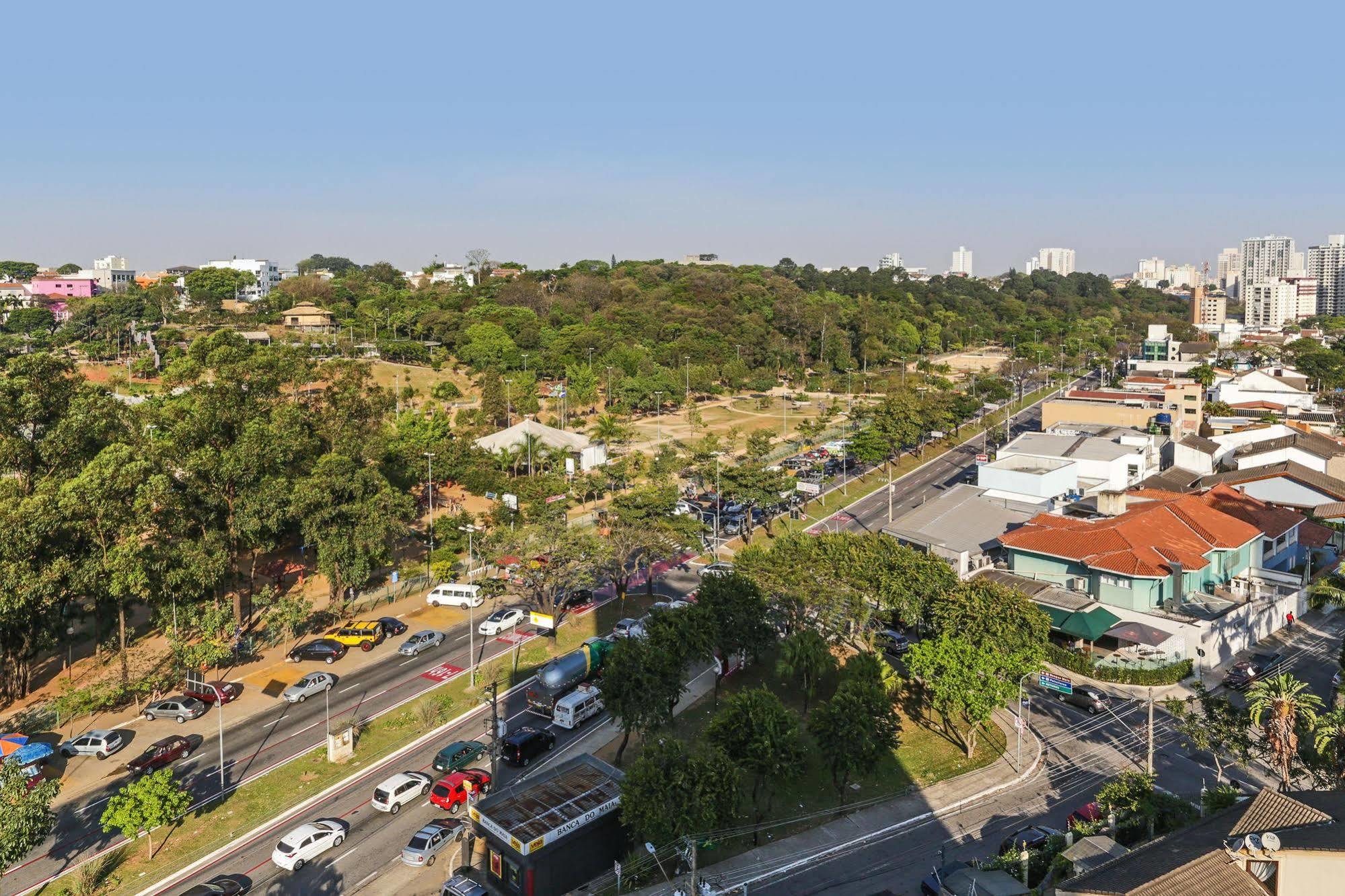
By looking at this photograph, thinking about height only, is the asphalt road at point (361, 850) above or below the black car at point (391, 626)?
below

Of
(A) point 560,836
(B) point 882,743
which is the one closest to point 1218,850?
(B) point 882,743

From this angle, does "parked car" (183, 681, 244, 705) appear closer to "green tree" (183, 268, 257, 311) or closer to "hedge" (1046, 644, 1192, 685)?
"hedge" (1046, 644, 1192, 685)

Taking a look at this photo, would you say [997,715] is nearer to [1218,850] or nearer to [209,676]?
[1218,850]

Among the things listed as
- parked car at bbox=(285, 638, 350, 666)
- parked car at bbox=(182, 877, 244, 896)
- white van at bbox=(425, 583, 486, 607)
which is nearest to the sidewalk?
parked car at bbox=(182, 877, 244, 896)

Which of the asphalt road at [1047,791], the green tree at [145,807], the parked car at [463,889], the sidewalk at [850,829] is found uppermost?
the green tree at [145,807]

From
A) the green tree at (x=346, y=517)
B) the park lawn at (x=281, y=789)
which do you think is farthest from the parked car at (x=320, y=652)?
the park lawn at (x=281, y=789)

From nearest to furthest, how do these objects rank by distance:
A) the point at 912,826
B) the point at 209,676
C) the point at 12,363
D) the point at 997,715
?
the point at 912,826 → the point at 997,715 → the point at 209,676 → the point at 12,363

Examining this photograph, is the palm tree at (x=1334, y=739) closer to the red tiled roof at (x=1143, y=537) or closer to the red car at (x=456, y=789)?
the red tiled roof at (x=1143, y=537)
